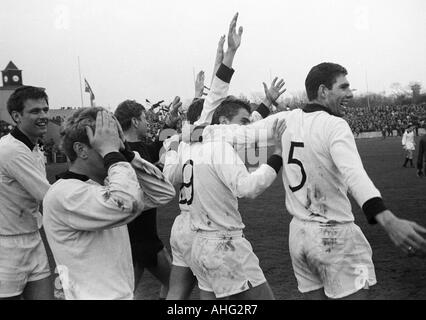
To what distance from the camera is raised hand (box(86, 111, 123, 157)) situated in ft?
8.30

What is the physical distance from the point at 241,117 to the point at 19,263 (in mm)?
2170

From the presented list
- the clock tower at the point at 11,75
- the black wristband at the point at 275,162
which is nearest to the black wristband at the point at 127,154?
the black wristband at the point at 275,162

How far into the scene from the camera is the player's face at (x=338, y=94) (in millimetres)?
3643

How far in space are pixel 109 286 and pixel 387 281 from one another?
4485 mm

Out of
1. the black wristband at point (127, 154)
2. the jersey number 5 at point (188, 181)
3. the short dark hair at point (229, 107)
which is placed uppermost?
the short dark hair at point (229, 107)

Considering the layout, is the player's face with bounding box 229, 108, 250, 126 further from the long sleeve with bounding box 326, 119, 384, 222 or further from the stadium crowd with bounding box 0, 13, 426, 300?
the long sleeve with bounding box 326, 119, 384, 222

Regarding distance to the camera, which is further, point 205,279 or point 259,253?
point 259,253

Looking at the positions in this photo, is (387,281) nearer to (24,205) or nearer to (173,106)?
(173,106)

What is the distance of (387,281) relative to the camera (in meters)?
6.08

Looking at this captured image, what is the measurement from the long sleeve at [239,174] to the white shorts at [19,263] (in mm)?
1677

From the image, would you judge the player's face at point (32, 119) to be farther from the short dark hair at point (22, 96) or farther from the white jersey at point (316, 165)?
the white jersey at point (316, 165)

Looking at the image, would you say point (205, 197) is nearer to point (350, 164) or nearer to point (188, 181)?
point (188, 181)

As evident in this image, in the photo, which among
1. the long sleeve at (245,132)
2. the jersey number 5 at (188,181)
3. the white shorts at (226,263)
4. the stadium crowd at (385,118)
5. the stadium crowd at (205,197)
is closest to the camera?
the stadium crowd at (205,197)
